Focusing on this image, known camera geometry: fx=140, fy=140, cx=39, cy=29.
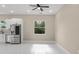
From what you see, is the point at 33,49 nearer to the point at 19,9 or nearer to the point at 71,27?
the point at 19,9

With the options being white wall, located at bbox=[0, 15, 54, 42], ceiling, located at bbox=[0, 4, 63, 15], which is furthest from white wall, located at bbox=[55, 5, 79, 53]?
ceiling, located at bbox=[0, 4, 63, 15]

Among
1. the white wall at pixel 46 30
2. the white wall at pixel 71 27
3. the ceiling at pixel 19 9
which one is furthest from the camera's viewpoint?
the white wall at pixel 71 27

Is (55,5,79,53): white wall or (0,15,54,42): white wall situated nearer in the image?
(0,15,54,42): white wall

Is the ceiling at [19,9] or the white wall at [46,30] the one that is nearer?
the ceiling at [19,9]

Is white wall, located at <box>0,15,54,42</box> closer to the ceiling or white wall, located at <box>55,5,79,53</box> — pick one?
the ceiling

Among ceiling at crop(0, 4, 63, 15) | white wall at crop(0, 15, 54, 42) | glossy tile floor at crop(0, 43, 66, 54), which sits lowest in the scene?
glossy tile floor at crop(0, 43, 66, 54)

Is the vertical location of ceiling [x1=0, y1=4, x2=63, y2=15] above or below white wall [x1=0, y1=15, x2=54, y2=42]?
above

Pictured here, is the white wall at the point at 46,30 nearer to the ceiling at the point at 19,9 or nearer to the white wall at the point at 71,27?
the ceiling at the point at 19,9

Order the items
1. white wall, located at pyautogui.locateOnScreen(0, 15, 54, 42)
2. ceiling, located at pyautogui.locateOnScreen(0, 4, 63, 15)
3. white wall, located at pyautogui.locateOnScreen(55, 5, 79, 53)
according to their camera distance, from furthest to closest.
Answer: white wall, located at pyautogui.locateOnScreen(55, 5, 79, 53) → white wall, located at pyautogui.locateOnScreen(0, 15, 54, 42) → ceiling, located at pyautogui.locateOnScreen(0, 4, 63, 15)

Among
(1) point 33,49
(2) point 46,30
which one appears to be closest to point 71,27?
(1) point 33,49

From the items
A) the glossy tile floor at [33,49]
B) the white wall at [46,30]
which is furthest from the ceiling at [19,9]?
the glossy tile floor at [33,49]

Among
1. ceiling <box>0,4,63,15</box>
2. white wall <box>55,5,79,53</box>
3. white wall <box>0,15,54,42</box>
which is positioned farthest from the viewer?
white wall <box>55,5,79,53</box>
